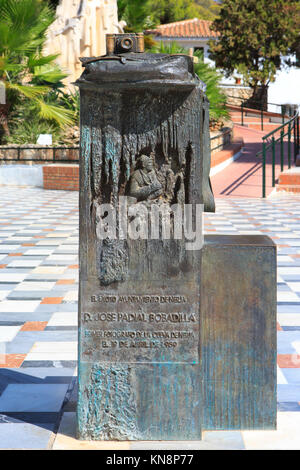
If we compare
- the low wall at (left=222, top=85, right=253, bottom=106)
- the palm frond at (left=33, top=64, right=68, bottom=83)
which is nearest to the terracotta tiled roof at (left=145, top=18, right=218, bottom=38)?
the low wall at (left=222, top=85, right=253, bottom=106)

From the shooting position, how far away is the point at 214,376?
3.15 meters

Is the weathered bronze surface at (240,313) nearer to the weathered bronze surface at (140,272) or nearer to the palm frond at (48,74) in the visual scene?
the weathered bronze surface at (140,272)

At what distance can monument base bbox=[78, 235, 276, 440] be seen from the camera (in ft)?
9.90

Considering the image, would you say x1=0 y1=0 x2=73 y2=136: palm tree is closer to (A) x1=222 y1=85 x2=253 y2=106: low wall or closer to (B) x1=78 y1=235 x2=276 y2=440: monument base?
(B) x1=78 y1=235 x2=276 y2=440: monument base

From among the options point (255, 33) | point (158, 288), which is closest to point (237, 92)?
point (255, 33)

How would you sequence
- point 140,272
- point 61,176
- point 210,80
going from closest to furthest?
1. point 140,272
2. point 61,176
3. point 210,80

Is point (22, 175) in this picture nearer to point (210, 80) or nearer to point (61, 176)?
point (61, 176)

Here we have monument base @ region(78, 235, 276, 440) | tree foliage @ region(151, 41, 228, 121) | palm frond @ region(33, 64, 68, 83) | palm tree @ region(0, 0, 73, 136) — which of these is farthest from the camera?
tree foliage @ region(151, 41, 228, 121)

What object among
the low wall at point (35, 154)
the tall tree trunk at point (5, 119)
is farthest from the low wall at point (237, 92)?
the low wall at point (35, 154)

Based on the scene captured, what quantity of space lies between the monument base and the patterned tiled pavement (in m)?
0.08

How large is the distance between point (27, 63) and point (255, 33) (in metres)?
15.3

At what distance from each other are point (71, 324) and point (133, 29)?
21760mm
